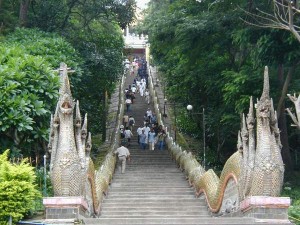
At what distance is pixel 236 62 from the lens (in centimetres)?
2759

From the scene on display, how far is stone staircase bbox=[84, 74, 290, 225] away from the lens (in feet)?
45.4

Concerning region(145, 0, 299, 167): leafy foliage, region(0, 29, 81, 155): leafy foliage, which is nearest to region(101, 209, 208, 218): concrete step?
region(0, 29, 81, 155): leafy foliage

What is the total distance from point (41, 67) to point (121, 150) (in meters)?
7.19

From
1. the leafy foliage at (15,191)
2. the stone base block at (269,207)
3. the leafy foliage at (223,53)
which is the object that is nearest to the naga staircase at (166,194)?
the stone base block at (269,207)

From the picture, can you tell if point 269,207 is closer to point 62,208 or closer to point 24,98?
point 62,208

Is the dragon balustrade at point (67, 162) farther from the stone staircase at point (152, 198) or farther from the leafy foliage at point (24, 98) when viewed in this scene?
the leafy foliage at point (24, 98)

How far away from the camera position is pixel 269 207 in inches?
535

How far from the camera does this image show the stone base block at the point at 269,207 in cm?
1351

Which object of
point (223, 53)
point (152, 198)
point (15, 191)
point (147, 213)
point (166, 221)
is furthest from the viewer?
point (223, 53)

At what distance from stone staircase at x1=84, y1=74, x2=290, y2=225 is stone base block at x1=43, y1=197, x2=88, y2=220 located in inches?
11.8

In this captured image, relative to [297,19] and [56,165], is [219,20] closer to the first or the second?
[297,19]

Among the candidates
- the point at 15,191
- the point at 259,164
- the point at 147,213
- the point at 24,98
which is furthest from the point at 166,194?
the point at 15,191

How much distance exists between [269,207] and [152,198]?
250 inches

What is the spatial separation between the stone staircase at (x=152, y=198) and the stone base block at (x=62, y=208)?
30 centimetres
